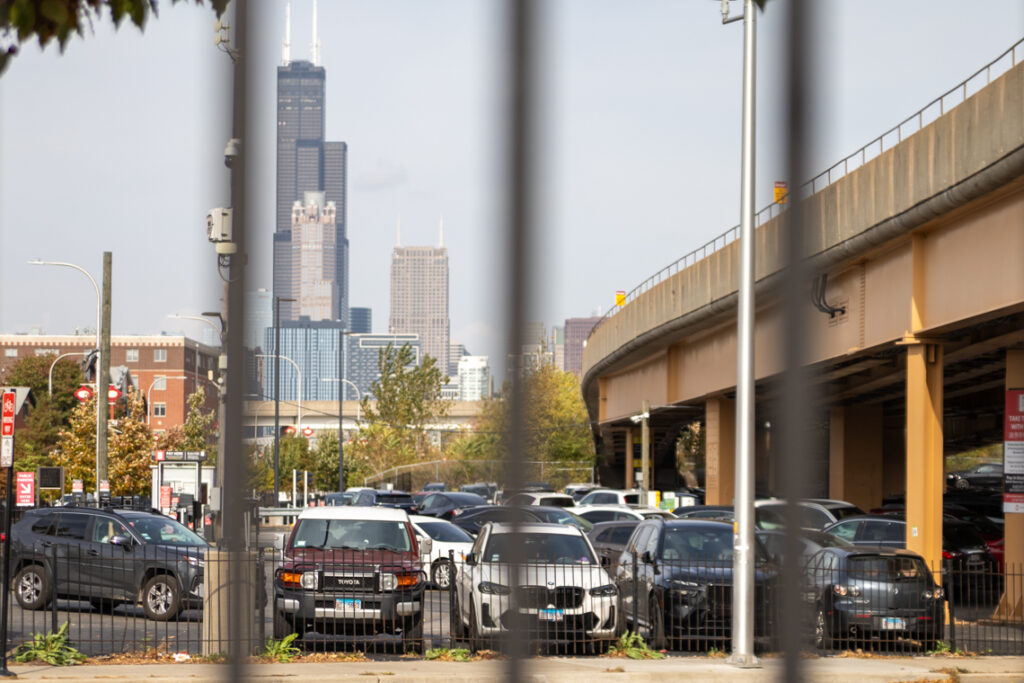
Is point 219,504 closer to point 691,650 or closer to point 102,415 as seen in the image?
point 691,650

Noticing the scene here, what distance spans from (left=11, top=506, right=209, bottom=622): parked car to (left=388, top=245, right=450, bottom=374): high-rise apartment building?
15237mm

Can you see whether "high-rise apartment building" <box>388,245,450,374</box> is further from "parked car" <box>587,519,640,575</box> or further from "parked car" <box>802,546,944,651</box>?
"parked car" <box>587,519,640,575</box>

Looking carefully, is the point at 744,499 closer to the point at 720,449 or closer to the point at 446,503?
the point at 446,503

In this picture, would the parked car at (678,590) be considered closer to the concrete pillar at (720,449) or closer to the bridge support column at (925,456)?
the bridge support column at (925,456)

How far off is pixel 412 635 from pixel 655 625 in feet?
10.0

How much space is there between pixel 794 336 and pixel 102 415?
32415 millimetres

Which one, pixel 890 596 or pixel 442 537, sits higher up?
pixel 890 596

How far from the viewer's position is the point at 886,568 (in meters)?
16.1

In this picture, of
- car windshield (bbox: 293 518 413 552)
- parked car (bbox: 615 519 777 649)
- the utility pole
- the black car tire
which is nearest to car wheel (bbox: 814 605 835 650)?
parked car (bbox: 615 519 777 649)

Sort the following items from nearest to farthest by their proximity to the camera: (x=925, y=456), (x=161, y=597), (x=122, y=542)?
1. (x=161, y=597)
2. (x=122, y=542)
3. (x=925, y=456)

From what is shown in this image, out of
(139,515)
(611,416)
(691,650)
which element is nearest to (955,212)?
(691,650)

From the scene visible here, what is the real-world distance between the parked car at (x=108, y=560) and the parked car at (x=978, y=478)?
46802 mm

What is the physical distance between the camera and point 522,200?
1397 mm

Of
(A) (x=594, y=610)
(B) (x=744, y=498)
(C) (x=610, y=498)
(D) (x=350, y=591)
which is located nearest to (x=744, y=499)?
(B) (x=744, y=498)
